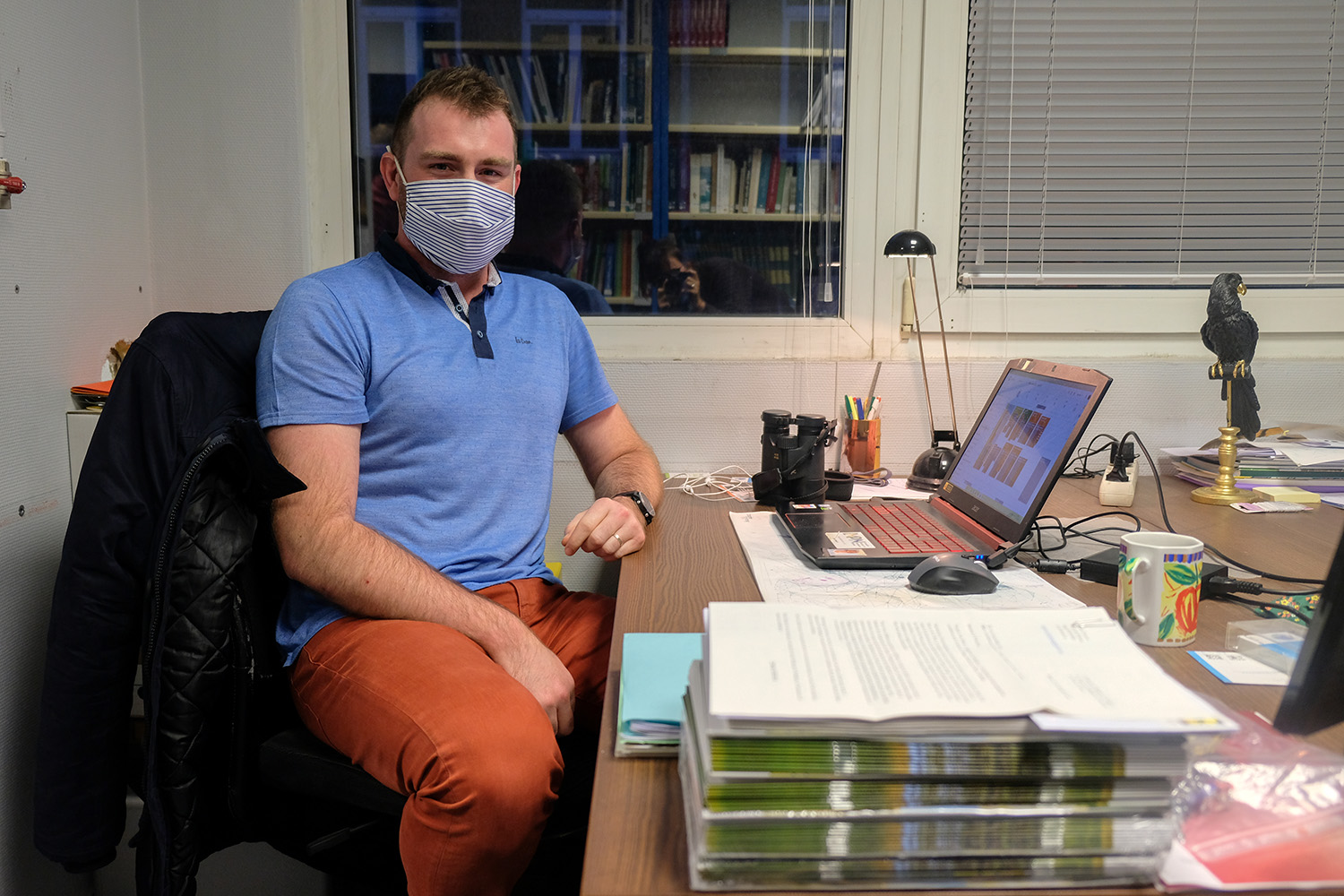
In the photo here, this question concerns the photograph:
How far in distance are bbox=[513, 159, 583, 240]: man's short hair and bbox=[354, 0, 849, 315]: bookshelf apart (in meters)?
0.03

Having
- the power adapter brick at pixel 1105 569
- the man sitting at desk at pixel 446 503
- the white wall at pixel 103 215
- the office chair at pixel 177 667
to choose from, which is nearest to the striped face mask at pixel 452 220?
the man sitting at desk at pixel 446 503

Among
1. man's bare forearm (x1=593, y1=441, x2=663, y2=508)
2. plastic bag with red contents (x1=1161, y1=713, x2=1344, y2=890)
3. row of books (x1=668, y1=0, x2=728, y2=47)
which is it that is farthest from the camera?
row of books (x1=668, y1=0, x2=728, y2=47)

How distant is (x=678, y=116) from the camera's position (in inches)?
90.6

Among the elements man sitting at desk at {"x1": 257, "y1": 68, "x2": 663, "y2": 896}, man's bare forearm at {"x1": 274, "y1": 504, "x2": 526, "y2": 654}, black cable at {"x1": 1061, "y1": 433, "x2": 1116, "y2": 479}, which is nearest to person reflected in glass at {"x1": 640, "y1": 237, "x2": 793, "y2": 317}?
man sitting at desk at {"x1": 257, "y1": 68, "x2": 663, "y2": 896}

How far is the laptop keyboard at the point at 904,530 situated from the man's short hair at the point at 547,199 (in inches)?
44.4

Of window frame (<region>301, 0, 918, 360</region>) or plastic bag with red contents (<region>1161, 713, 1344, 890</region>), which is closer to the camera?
plastic bag with red contents (<region>1161, 713, 1344, 890</region>)

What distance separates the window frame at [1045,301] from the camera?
7.25ft

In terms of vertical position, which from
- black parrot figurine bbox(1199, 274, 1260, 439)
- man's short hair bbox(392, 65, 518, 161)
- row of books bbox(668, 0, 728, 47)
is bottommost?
black parrot figurine bbox(1199, 274, 1260, 439)

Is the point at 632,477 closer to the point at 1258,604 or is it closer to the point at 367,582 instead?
the point at 367,582

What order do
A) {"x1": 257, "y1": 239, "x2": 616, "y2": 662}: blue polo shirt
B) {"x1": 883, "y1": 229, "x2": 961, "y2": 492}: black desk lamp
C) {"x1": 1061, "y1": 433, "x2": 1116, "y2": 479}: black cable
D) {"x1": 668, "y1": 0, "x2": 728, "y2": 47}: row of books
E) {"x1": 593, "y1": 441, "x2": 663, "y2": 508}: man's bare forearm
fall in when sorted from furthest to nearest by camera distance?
{"x1": 668, "y1": 0, "x2": 728, "y2": 47}: row of books < {"x1": 1061, "y1": 433, "x2": 1116, "y2": 479}: black cable < {"x1": 883, "y1": 229, "x2": 961, "y2": 492}: black desk lamp < {"x1": 593, "y1": 441, "x2": 663, "y2": 508}: man's bare forearm < {"x1": 257, "y1": 239, "x2": 616, "y2": 662}: blue polo shirt

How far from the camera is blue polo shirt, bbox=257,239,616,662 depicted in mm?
1352

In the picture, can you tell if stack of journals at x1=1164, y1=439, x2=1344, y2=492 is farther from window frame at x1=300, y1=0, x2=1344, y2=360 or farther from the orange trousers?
the orange trousers

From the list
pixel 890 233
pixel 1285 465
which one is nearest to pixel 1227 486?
pixel 1285 465

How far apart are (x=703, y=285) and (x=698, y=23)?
627 mm
